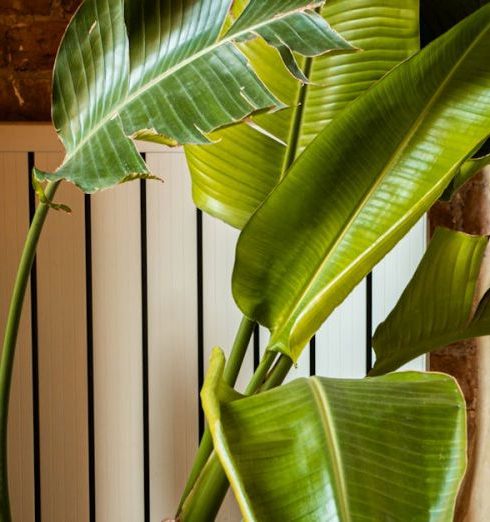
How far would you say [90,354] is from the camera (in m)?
1.20

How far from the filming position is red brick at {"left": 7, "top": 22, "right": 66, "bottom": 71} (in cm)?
116

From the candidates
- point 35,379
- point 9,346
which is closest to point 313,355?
point 35,379

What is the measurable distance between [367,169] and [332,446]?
1.01ft

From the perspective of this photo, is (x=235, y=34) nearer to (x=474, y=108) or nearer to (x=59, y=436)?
(x=474, y=108)

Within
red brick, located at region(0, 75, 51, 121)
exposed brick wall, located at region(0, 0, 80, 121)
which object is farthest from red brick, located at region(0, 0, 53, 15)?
red brick, located at region(0, 75, 51, 121)

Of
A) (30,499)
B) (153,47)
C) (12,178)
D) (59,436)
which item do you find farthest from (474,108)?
(30,499)

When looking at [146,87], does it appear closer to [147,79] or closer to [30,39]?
[147,79]

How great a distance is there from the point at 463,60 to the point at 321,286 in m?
0.28

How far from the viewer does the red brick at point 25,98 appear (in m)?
1.16

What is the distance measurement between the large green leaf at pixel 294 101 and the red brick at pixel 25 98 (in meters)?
0.45

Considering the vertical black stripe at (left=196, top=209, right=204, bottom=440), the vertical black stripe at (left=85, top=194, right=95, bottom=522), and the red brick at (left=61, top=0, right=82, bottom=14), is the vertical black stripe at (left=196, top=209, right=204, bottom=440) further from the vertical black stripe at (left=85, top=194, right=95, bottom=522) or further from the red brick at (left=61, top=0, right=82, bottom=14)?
the red brick at (left=61, top=0, right=82, bottom=14)

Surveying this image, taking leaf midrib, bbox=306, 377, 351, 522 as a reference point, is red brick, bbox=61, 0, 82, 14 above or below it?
above

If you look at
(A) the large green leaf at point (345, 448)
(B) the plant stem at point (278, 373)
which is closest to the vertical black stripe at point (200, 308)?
(B) the plant stem at point (278, 373)

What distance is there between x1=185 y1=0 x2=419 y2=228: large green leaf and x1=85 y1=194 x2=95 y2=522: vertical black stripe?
376 millimetres
